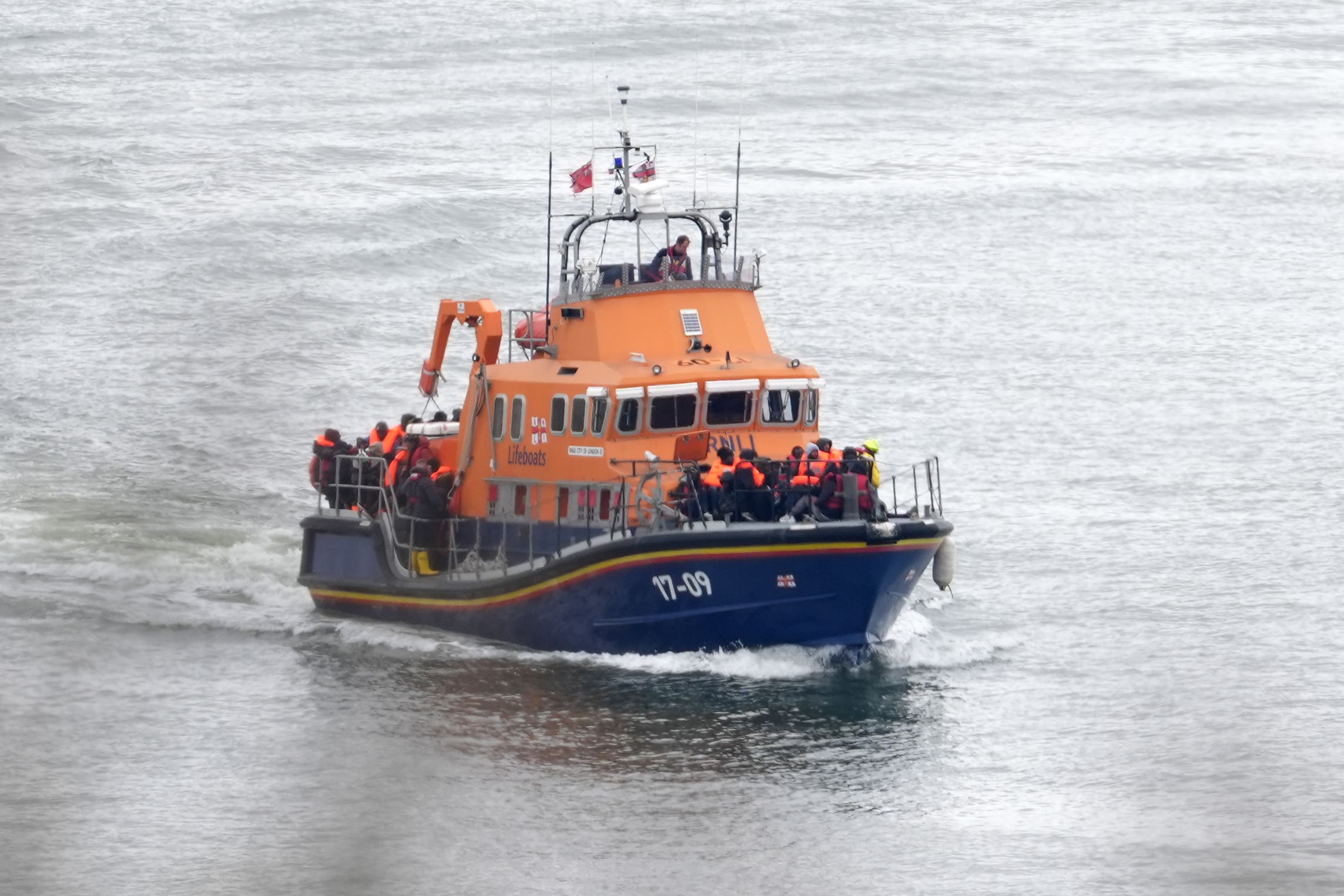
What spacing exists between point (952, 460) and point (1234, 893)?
16441 mm

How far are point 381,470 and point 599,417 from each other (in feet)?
10.7

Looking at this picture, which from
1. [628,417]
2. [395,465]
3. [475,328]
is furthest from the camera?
[395,465]

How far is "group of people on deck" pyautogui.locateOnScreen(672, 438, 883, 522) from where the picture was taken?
19.9 m

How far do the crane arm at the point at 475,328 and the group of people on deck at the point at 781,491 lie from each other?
9.66ft

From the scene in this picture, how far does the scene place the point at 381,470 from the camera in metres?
23.1

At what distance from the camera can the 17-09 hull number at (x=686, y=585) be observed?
19.8m

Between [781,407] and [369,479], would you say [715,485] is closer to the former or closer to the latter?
[781,407]

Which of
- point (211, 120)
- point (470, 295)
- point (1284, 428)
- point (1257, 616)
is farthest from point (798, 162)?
point (1257, 616)

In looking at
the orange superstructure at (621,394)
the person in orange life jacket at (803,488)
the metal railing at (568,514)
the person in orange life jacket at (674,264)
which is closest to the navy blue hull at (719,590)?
the metal railing at (568,514)

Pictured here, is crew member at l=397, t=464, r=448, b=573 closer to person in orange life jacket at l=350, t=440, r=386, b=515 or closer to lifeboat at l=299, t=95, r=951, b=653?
lifeboat at l=299, t=95, r=951, b=653

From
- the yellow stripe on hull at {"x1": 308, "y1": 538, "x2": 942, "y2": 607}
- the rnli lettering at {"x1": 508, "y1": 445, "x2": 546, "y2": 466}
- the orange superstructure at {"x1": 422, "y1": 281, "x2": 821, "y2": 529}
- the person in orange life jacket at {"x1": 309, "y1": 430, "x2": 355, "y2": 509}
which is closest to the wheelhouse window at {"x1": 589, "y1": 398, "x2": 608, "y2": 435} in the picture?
the orange superstructure at {"x1": 422, "y1": 281, "x2": 821, "y2": 529}

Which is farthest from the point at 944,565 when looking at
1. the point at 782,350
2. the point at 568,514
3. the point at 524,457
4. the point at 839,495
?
the point at 782,350

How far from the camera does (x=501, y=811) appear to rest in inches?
656

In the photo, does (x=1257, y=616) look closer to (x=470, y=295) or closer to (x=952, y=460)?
(x=952, y=460)
